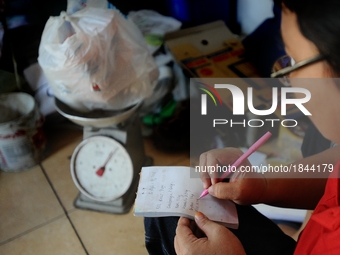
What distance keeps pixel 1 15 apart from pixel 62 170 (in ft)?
1.99

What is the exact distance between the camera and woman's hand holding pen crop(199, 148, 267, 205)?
750 mm

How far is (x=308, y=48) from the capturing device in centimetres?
60

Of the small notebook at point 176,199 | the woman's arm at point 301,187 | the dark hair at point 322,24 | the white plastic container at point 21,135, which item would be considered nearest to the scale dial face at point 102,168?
the white plastic container at point 21,135

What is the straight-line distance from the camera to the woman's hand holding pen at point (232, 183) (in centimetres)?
75

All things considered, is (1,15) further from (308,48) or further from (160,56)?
(308,48)

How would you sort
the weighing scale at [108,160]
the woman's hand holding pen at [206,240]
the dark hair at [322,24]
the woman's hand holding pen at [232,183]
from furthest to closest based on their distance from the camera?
the weighing scale at [108,160] → the woman's hand holding pen at [232,183] → the woman's hand holding pen at [206,240] → the dark hair at [322,24]

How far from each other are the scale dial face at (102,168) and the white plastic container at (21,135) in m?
0.26

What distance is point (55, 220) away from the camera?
1298 millimetres

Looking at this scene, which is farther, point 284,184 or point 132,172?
point 132,172

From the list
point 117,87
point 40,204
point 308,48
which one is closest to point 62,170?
point 40,204

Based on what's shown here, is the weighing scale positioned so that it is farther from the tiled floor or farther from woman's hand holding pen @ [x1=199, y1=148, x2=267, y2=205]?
woman's hand holding pen @ [x1=199, y1=148, x2=267, y2=205]

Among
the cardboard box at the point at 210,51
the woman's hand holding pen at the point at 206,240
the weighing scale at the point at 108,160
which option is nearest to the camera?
the woman's hand holding pen at the point at 206,240
